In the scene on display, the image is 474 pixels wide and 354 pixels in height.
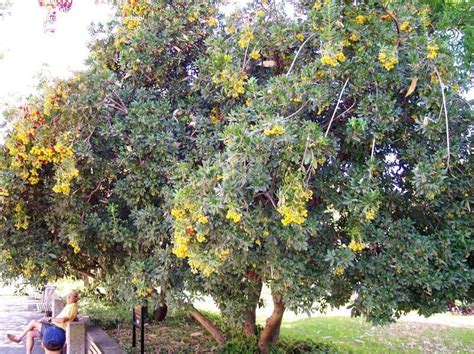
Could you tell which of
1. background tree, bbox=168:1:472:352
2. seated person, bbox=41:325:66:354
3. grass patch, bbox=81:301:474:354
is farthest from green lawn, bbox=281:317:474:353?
background tree, bbox=168:1:472:352

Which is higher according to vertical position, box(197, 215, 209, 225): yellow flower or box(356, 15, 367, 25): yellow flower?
box(356, 15, 367, 25): yellow flower

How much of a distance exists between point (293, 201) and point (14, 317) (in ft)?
31.8

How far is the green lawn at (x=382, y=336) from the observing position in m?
8.39

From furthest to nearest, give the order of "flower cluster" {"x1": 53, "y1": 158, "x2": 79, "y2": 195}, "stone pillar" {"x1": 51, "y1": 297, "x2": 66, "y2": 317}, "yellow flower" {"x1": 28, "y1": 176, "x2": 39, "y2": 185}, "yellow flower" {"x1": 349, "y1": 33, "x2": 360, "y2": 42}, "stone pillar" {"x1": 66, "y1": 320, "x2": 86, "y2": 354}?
"stone pillar" {"x1": 51, "y1": 297, "x2": 66, "y2": 317} → "stone pillar" {"x1": 66, "y1": 320, "x2": 86, "y2": 354} → "yellow flower" {"x1": 28, "y1": 176, "x2": 39, "y2": 185} → "flower cluster" {"x1": 53, "y1": 158, "x2": 79, "y2": 195} → "yellow flower" {"x1": 349, "y1": 33, "x2": 360, "y2": 42}

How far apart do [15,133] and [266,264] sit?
2629mm

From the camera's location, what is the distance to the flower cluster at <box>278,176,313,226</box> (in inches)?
130

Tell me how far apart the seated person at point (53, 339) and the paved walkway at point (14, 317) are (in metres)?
1.94

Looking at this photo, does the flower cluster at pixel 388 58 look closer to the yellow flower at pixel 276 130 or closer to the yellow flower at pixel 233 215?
the yellow flower at pixel 276 130

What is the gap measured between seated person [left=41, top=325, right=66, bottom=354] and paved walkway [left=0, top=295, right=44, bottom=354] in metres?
1.94

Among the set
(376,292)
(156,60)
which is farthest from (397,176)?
(156,60)

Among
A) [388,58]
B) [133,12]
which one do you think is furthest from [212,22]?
[388,58]

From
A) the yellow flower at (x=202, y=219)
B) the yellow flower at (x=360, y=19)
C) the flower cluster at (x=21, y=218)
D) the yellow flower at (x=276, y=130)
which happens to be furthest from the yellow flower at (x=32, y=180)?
the yellow flower at (x=360, y=19)

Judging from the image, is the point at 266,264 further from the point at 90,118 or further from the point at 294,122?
the point at 90,118

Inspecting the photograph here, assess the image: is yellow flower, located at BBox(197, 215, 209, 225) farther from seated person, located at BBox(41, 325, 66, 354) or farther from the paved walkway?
the paved walkway
